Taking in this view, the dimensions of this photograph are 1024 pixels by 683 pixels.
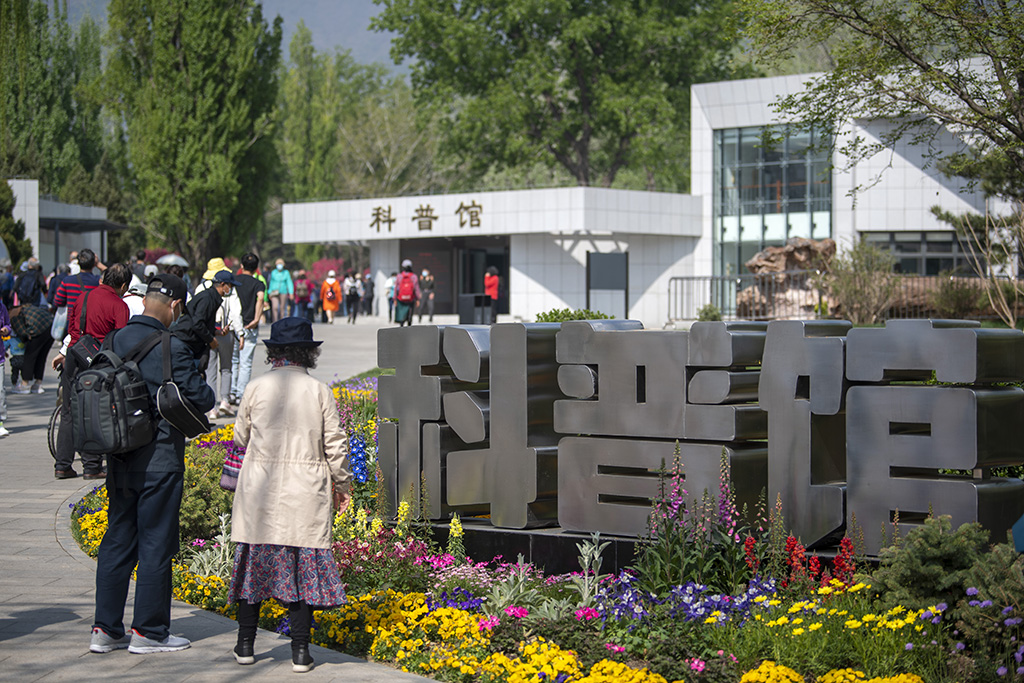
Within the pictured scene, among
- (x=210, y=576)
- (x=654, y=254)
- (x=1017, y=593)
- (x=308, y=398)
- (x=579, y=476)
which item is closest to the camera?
(x=1017, y=593)

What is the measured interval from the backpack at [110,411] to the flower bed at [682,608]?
162 cm

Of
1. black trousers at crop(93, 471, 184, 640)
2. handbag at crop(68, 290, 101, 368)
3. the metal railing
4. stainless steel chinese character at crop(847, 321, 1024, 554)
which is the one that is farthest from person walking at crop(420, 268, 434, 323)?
black trousers at crop(93, 471, 184, 640)

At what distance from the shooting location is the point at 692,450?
702 centimetres

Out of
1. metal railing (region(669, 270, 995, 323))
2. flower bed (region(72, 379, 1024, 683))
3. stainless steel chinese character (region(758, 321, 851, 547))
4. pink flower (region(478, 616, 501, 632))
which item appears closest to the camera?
flower bed (region(72, 379, 1024, 683))

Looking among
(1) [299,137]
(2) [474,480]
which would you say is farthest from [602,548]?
(1) [299,137]

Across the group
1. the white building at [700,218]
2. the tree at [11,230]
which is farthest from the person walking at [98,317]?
the tree at [11,230]

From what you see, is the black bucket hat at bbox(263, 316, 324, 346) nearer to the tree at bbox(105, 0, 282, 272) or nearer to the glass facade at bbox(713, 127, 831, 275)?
the glass facade at bbox(713, 127, 831, 275)

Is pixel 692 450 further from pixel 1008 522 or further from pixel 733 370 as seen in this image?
pixel 1008 522

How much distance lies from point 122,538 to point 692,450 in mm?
3471

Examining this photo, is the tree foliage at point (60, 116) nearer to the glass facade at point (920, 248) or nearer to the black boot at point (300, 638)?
the glass facade at point (920, 248)

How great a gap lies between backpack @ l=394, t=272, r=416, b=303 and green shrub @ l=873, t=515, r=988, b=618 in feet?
74.7

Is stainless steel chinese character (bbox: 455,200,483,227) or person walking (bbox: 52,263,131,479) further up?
stainless steel chinese character (bbox: 455,200,483,227)

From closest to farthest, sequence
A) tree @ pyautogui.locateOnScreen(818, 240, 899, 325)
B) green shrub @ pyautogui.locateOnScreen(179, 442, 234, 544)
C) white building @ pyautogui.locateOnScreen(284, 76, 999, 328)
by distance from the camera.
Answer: green shrub @ pyautogui.locateOnScreen(179, 442, 234, 544) → tree @ pyautogui.locateOnScreen(818, 240, 899, 325) → white building @ pyautogui.locateOnScreen(284, 76, 999, 328)

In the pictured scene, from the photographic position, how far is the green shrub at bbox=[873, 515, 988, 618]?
534 cm
